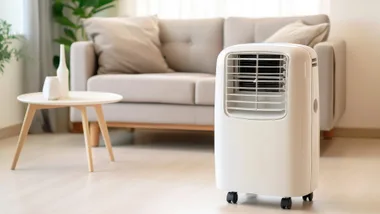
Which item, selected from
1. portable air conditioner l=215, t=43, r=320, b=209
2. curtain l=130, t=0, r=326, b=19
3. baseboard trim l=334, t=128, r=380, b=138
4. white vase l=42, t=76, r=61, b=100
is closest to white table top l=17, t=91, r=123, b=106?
white vase l=42, t=76, r=61, b=100

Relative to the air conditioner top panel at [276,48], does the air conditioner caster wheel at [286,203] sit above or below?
below

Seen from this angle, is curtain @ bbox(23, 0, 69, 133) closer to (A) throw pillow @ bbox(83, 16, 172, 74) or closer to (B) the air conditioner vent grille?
(A) throw pillow @ bbox(83, 16, 172, 74)

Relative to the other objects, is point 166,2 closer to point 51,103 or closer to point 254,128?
point 51,103

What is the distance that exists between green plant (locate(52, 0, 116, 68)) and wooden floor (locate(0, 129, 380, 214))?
32.7 inches

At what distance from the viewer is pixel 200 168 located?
3443 mm

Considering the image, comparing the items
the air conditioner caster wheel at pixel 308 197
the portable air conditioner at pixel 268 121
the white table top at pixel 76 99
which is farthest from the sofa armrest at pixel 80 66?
the air conditioner caster wheel at pixel 308 197

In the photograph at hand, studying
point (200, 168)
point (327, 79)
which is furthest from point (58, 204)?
point (327, 79)

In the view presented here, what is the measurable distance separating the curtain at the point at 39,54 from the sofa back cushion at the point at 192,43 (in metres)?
0.83

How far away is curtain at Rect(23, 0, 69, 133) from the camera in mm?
4562

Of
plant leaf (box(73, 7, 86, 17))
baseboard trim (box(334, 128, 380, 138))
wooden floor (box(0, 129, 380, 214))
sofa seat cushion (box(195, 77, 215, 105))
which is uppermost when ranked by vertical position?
plant leaf (box(73, 7, 86, 17))

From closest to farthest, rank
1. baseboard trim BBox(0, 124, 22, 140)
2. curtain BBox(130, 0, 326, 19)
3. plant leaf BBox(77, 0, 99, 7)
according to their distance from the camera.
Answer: baseboard trim BBox(0, 124, 22, 140) → curtain BBox(130, 0, 326, 19) → plant leaf BBox(77, 0, 99, 7)

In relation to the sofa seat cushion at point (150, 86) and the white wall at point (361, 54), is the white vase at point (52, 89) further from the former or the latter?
the white wall at point (361, 54)

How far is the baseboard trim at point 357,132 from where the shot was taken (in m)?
4.52

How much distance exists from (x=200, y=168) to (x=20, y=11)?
196cm
